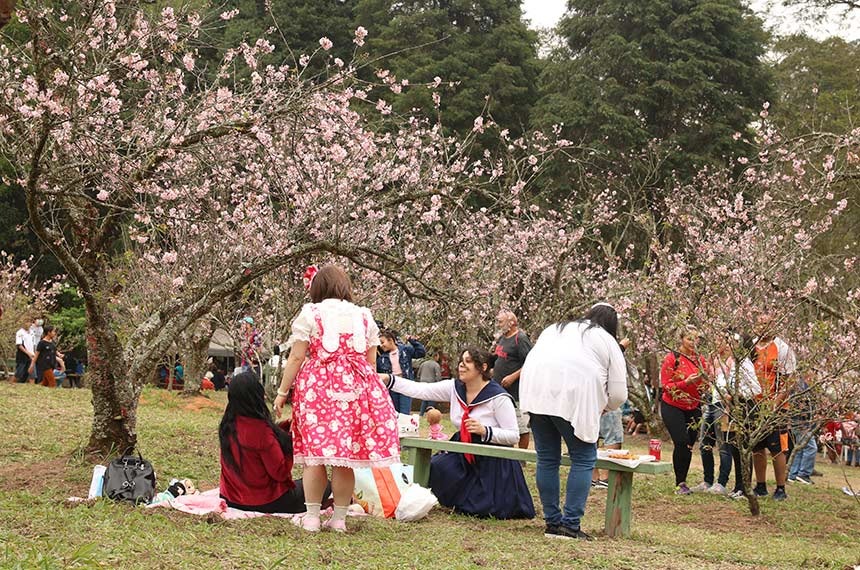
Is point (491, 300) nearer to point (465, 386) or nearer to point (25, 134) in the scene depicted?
point (465, 386)

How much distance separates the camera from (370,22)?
2848 centimetres

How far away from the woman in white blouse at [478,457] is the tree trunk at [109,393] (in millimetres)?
1914

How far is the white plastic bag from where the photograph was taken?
21.6ft

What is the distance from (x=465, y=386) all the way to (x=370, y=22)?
22.8 m

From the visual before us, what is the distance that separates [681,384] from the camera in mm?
8883

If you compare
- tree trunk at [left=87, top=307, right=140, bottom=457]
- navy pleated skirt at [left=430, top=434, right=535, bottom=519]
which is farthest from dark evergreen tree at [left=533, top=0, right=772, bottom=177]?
tree trunk at [left=87, top=307, right=140, bottom=457]

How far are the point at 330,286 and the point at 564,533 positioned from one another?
2028mm

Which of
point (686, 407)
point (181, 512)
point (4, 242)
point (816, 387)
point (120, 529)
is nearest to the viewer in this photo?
point (120, 529)

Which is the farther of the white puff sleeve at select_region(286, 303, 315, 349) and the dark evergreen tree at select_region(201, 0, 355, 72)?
the dark evergreen tree at select_region(201, 0, 355, 72)

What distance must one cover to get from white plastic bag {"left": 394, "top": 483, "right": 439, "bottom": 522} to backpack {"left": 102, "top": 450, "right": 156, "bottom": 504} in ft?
5.15

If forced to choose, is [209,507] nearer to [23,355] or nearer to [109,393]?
[109,393]

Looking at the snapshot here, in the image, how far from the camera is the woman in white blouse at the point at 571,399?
19.7 ft

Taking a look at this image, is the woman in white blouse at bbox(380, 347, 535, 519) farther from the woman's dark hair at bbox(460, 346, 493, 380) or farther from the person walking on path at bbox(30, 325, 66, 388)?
the person walking on path at bbox(30, 325, 66, 388)

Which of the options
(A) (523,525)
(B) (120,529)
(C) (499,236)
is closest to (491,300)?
(C) (499,236)
